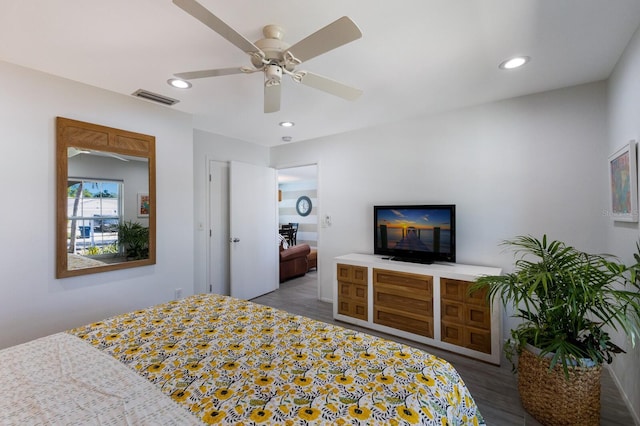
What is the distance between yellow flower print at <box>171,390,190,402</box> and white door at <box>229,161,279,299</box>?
9.58 feet

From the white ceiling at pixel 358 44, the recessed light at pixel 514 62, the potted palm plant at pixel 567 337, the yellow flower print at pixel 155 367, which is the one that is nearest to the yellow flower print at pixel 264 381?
the yellow flower print at pixel 155 367

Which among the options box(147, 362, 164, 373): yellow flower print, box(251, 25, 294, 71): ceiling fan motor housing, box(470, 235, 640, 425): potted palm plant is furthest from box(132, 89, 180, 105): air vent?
box(470, 235, 640, 425): potted palm plant

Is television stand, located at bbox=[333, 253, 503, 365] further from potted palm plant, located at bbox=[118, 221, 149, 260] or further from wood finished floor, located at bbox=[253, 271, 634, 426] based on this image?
potted palm plant, located at bbox=[118, 221, 149, 260]

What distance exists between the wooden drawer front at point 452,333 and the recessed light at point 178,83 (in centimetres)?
320

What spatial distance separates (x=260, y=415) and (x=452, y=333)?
2.29 meters

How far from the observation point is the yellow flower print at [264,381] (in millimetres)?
1151

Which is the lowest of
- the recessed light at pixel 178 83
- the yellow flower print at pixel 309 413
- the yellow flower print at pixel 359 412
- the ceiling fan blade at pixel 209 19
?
the yellow flower print at pixel 309 413

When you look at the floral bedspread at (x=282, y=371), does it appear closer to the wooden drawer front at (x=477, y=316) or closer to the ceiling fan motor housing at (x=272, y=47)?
the wooden drawer front at (x=477, y=316)

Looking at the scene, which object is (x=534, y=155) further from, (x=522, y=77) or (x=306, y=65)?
(x=306, y=65)

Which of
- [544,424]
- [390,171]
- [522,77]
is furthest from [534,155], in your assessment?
[544,424]

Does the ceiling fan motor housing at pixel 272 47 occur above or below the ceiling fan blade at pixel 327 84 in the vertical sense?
above

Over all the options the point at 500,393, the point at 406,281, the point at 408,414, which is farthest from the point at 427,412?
the point at 406,281

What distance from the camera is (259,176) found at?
4.44 m

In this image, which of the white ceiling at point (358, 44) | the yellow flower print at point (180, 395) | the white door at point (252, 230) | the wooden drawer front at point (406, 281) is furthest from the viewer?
the white door at point (252, 230)
